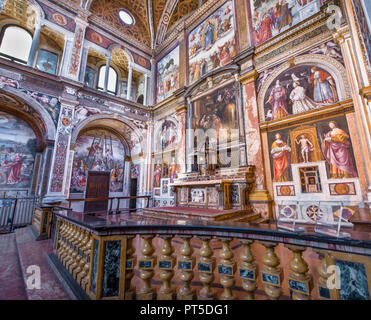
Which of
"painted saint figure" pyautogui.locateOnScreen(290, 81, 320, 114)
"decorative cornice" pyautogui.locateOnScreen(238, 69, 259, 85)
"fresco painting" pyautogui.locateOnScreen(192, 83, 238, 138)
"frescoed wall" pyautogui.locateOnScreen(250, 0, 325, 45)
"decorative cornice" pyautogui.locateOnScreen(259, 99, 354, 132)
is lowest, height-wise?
"decorative cornice" pyautogui.locateOnScreen(259, 99, 354, 132)

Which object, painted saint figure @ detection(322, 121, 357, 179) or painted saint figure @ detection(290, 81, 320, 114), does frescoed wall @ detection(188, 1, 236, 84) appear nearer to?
painted saint figure @ detection(290, 81, 320, 114)

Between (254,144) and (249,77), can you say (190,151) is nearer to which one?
(254,144)

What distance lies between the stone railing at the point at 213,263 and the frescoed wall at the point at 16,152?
313 inches

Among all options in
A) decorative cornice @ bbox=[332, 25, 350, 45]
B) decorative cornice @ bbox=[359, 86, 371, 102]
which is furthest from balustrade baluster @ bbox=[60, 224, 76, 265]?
decorative cornice @ bbox=[332, 25, 350, 45]

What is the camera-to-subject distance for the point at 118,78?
11945mm

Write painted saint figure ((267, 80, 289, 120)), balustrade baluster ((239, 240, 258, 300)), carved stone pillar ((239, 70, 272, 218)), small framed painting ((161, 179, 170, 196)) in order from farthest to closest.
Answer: small framed painting ((161, 179, 170, 196)), painted saint figure ((267, 80, 289, 120)), carved stone pillar ((239, 70, 272, 218)), balustrade baluster ((239, 240, 258, 300))

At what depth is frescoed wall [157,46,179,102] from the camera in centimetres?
1043

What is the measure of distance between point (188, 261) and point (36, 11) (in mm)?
11754

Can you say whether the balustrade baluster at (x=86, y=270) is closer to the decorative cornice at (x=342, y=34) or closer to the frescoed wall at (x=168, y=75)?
the decorative cornice at (x=342, y=34)

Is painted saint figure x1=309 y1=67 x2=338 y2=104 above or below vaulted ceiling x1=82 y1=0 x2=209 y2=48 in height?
Result: below

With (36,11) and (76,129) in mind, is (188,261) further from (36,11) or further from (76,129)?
(36,11)

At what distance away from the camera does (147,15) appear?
38.3 ft

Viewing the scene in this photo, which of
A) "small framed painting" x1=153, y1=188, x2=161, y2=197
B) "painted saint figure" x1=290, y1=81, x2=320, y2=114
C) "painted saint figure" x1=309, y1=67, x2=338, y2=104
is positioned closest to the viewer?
"painted saint figure" x1=309, y1=67, x2=338, y2=104

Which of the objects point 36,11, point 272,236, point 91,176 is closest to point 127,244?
point 272,236
